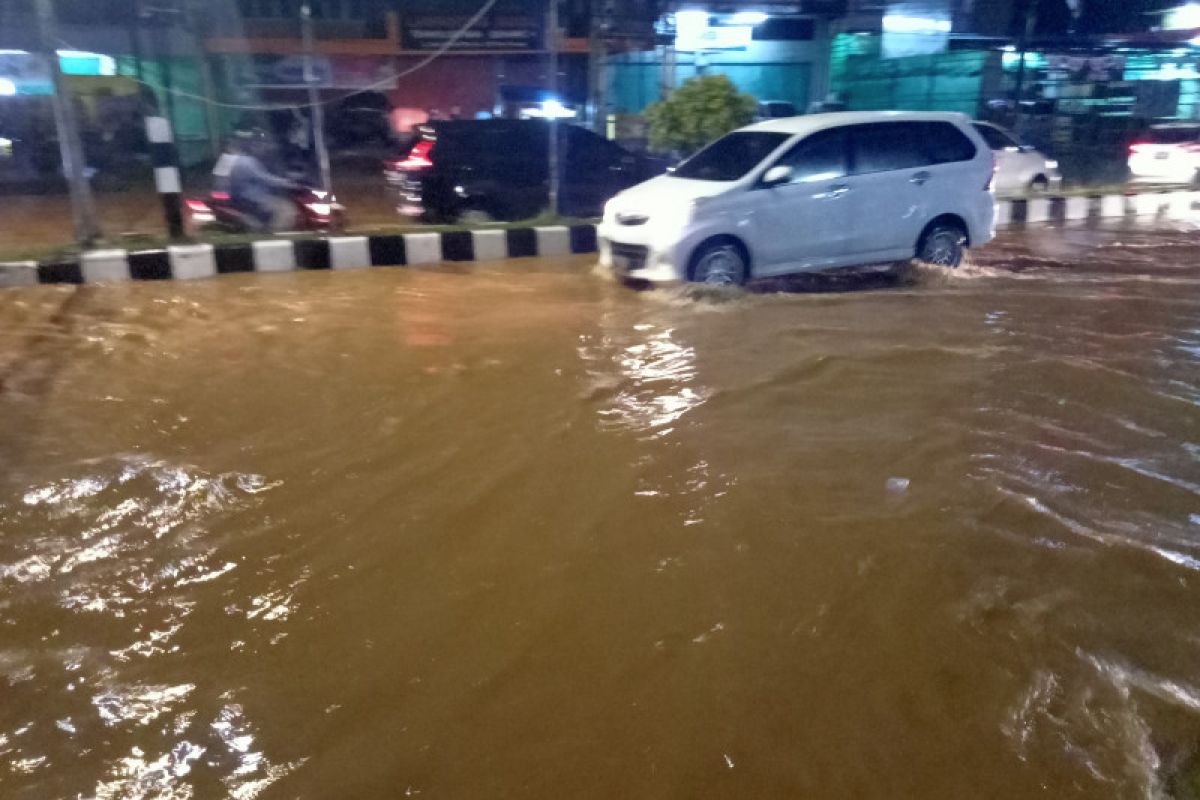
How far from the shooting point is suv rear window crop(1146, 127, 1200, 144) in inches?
648

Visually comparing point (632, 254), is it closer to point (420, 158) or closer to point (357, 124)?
point (420, 158)

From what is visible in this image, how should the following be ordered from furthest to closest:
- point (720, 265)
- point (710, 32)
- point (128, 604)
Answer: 1. point (710, 32)
2. point (720, 265)
3. point (128, 604)

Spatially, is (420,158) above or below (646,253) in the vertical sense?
above

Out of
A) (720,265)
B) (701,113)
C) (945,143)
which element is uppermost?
(701,113)

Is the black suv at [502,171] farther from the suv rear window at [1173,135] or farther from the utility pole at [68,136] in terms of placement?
the suv rear window at [1173,135]

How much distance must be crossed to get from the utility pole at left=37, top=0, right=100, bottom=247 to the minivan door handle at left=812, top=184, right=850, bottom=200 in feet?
22.9

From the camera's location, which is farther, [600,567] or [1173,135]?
[1173,135]

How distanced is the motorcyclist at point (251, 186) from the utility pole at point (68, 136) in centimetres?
141

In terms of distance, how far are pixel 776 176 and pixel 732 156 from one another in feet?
2.24

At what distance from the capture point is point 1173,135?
1658 centimetres

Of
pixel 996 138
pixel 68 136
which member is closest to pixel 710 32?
pixel 996 138

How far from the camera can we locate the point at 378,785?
2707 mm

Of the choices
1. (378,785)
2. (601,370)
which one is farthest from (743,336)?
(378,785)

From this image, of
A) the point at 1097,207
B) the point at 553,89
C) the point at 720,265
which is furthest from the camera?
the point at 1097,207
